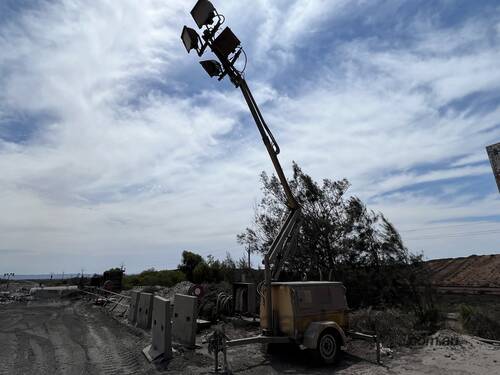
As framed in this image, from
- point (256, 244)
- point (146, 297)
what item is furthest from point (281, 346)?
point (256, 244)

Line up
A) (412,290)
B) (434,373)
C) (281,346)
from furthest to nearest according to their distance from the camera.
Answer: (412,290) < (281,346) < (434,373)

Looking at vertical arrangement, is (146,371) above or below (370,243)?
below

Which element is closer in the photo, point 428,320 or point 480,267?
point 428,320

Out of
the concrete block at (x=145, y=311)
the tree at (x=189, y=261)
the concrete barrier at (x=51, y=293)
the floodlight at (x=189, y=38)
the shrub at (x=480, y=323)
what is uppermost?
the floodlight at (x=189, y=38)

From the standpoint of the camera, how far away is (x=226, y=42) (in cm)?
1219

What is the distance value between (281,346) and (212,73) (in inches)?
332

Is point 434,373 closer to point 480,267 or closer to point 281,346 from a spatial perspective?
point 281,346

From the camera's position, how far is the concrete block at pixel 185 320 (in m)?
11.2

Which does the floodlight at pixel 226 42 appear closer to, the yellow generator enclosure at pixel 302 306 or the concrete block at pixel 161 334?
the yellow generator enclosure at pixel 302 306

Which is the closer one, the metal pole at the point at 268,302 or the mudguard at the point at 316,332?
the mudguard at the point at 316,332

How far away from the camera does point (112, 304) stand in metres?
23.2

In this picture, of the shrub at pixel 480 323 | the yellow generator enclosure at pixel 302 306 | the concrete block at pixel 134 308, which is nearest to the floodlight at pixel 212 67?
the yellow generator enclosure at pixel 302 306

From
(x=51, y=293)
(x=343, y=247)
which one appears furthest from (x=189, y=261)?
(x=343, y=247)

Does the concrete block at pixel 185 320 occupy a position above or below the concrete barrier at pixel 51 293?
below
